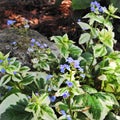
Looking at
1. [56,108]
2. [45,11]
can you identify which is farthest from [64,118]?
[45,11]

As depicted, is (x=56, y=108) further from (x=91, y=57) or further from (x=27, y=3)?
(x=27, y=3)

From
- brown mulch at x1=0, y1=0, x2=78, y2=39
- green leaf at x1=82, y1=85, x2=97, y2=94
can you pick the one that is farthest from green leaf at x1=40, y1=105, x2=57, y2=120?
brown mulch at x1=0, y1=0, x2=78, y2=39

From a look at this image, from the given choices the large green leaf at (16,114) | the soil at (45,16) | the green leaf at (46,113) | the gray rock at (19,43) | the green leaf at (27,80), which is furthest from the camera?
the soil at (45,16)

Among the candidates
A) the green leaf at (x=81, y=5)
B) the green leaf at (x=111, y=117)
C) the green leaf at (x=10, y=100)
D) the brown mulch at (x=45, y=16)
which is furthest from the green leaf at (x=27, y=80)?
the brown mulch at (x=45, y=16)

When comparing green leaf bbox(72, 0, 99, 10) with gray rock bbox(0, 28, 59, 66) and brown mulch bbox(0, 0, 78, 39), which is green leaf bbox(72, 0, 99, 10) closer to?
brown mulch bbox(0, 0, 78, 39)

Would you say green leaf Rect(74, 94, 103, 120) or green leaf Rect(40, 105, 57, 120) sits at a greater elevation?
green leaf Rect(40, 105, 57, 120)

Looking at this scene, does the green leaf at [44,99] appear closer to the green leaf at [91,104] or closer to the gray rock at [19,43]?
the green leaf at [91,104]
